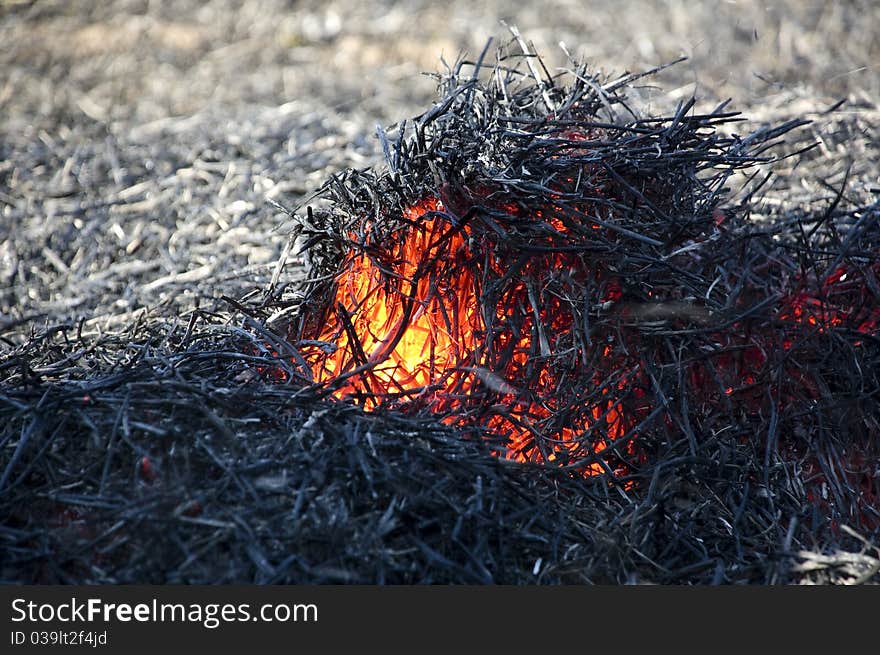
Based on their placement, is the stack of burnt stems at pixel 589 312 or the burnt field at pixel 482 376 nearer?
the burnt field at pixel 482 376

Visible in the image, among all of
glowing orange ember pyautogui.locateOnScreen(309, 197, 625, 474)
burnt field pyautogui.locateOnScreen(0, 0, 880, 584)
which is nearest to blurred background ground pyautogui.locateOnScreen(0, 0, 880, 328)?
burnt field pyautogui.locateOnScreen(0, 0, 880, 584)

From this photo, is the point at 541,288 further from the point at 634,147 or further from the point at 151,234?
the point at 151,234

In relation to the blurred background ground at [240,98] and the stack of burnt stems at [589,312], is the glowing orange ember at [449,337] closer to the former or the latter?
the stack of burnt stems at [589,312]

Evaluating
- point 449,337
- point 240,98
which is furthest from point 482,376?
point 240,98

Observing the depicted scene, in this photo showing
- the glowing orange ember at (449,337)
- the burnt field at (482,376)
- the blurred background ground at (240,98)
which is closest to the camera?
the burnt field at (482,376)

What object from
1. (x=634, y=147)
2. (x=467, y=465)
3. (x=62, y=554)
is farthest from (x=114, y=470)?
(x=634, y=147)

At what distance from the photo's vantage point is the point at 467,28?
617cm

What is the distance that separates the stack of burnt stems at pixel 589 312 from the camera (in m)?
2.43

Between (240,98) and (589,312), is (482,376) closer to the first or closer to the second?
(589,312)

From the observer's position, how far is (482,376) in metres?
2.43

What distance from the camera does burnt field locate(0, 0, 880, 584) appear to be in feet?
6.40

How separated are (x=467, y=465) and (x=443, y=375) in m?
0.42

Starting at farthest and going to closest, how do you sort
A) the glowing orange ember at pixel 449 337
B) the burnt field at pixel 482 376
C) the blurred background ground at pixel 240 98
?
the blurred background ground at pixel 240 98 < the glowing orange ember at pixel 449 337 < the burnt field at pixel 482 376

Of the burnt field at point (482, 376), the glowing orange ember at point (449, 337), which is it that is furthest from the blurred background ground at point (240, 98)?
the glowing orange ember at point (449, 337)
